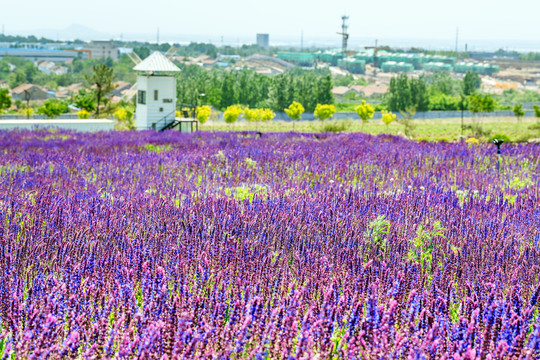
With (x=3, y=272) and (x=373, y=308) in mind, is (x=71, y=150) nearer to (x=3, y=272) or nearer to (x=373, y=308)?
(x=3, y=272)

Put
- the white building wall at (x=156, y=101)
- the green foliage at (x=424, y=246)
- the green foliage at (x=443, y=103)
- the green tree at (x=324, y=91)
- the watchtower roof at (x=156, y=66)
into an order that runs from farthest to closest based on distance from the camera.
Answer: the green foliage at (x=443, y=103), the green tree at (x=324, y=91), the watchtower roof at (x=156, y=66), the white building wall at (x=156, y=101), the green foliage at (x=424, y=246)

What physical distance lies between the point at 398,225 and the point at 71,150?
9.62 metres

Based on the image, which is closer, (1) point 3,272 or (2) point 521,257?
(1) point 3,272

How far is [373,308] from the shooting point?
3.12 metres

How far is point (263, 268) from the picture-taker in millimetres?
4145

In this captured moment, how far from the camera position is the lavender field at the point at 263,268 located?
9.69ft

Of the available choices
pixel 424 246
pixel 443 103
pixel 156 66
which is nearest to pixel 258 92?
pixel 443 103

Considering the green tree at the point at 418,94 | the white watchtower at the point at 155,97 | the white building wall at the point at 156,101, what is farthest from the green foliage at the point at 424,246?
the green tree at the point at 418,94

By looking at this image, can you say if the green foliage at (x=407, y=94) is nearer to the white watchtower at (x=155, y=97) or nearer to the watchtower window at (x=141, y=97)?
the white watchtower at (x=155, y=97)

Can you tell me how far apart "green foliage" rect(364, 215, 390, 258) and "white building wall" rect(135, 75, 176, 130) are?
1377 inches

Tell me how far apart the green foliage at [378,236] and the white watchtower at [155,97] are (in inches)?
1366

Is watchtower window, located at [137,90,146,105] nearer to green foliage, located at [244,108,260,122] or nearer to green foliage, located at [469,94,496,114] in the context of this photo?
green foliage, located at [244,108,260,122]

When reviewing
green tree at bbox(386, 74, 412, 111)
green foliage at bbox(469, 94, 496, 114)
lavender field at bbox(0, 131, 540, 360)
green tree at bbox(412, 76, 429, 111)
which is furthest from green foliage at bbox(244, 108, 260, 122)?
lavender field at bbox(0, 131, 540, 360)

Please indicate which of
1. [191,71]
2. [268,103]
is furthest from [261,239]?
[191,71]
